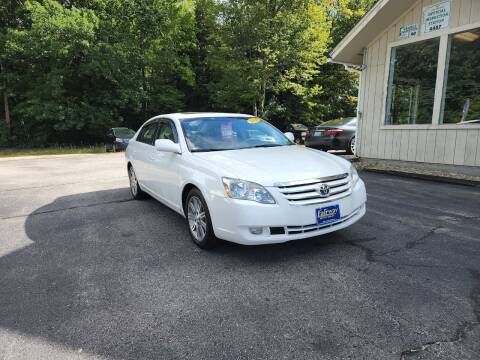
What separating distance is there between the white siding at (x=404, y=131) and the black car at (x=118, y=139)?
1243 cm

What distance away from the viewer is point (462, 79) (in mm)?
8250

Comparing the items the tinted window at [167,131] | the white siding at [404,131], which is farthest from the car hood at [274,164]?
the white siding at [404,131]

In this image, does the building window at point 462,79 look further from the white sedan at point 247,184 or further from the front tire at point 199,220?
the front tire at point 199,220

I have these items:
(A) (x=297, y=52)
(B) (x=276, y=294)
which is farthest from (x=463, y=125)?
(A) (x=297, y=52)

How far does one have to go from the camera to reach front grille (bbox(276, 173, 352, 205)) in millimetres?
3375

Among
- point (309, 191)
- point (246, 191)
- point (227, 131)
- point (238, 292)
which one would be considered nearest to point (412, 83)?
point (227, 131)

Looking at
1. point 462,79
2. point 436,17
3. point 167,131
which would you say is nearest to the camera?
point 167,131

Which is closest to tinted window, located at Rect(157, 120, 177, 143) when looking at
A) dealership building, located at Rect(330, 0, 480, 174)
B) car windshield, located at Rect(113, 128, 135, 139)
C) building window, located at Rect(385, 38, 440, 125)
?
dealership building, located at Rect(330, 0, 480, 174)

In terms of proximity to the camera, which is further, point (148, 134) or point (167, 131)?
point (148, 134)

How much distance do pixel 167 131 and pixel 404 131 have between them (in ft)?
22.7

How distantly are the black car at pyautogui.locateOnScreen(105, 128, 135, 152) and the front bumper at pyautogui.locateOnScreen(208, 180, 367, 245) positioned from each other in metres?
15.8

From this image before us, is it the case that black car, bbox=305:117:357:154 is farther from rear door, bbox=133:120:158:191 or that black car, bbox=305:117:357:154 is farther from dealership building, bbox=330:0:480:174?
rear door, bbox=133:120:158:191

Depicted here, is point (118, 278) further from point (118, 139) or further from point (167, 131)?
point (118, 139)

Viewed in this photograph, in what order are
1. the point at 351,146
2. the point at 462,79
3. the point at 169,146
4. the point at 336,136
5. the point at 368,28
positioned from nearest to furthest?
the point at 169,146 → the point at 462,79 → the point at 368,28 → the point at 336,136 → the point at 351,146
